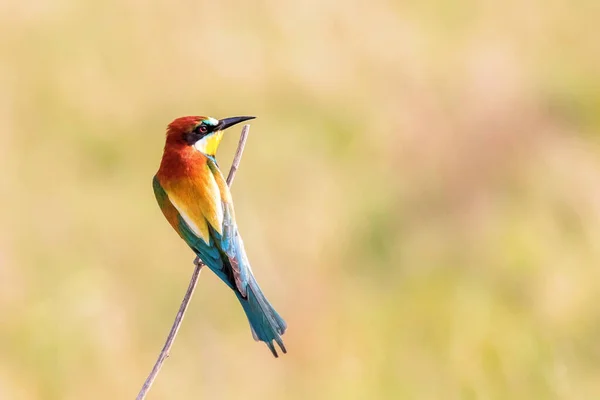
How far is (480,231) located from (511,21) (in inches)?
132

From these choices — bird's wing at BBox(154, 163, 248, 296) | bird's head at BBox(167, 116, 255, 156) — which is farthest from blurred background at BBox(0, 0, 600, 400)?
bird's head at BBox(167, 116, 255, 156)

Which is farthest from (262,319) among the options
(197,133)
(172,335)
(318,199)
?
(318,199)

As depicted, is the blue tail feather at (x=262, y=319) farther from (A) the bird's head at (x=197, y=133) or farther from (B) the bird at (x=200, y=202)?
(A) the bird's head at (x=197, y=133)

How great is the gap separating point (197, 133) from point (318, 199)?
107 inches

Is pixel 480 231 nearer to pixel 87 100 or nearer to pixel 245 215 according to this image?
pixel 245 215

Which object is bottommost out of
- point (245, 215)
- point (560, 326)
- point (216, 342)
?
point (560, 326)

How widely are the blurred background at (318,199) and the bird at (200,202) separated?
4.98 feet

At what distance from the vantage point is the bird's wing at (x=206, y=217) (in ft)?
5.92

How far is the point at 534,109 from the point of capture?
574cm

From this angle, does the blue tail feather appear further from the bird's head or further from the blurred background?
the blurred background

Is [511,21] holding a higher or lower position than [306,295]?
higher

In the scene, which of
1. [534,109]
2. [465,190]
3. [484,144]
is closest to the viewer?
[465,190]

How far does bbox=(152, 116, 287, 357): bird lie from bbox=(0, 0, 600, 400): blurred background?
1519mm

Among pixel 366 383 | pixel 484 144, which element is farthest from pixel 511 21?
pixel 366 383
